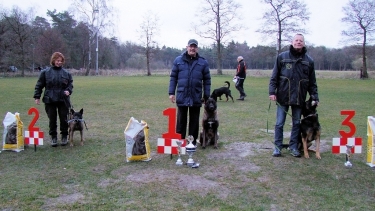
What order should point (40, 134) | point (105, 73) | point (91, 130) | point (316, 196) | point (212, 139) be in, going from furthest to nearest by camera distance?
point (105, 73) < point (91, 130) < point (212, 139) < point (40, 134) < point (316, 196)

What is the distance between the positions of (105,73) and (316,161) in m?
42.5

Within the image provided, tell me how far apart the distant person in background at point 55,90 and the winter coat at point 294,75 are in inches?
146

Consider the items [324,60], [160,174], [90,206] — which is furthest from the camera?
[324,60]

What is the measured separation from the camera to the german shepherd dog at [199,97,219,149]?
5.29m

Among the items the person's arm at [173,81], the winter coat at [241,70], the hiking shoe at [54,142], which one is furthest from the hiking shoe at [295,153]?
the winter coat at [241,70]

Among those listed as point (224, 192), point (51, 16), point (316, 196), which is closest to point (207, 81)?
point (224, 192)

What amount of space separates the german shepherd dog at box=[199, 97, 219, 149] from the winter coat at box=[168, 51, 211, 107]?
0.26m

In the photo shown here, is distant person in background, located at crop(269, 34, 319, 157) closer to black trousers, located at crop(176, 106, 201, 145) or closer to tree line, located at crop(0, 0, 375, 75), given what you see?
black trousers, located at crop(176, 106, 201, 145)

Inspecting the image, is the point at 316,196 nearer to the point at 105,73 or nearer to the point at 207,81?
the point at 207,81

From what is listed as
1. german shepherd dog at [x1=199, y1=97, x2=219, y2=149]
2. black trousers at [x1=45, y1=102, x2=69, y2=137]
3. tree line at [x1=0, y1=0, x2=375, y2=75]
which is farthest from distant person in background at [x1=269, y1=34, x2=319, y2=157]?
tree line at [x1=0, y1=0, x2=375, y2=75]

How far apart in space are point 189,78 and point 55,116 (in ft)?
8.70

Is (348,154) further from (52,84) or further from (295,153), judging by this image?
(52,84)

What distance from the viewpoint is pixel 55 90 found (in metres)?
5.52

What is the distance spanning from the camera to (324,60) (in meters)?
69.3
